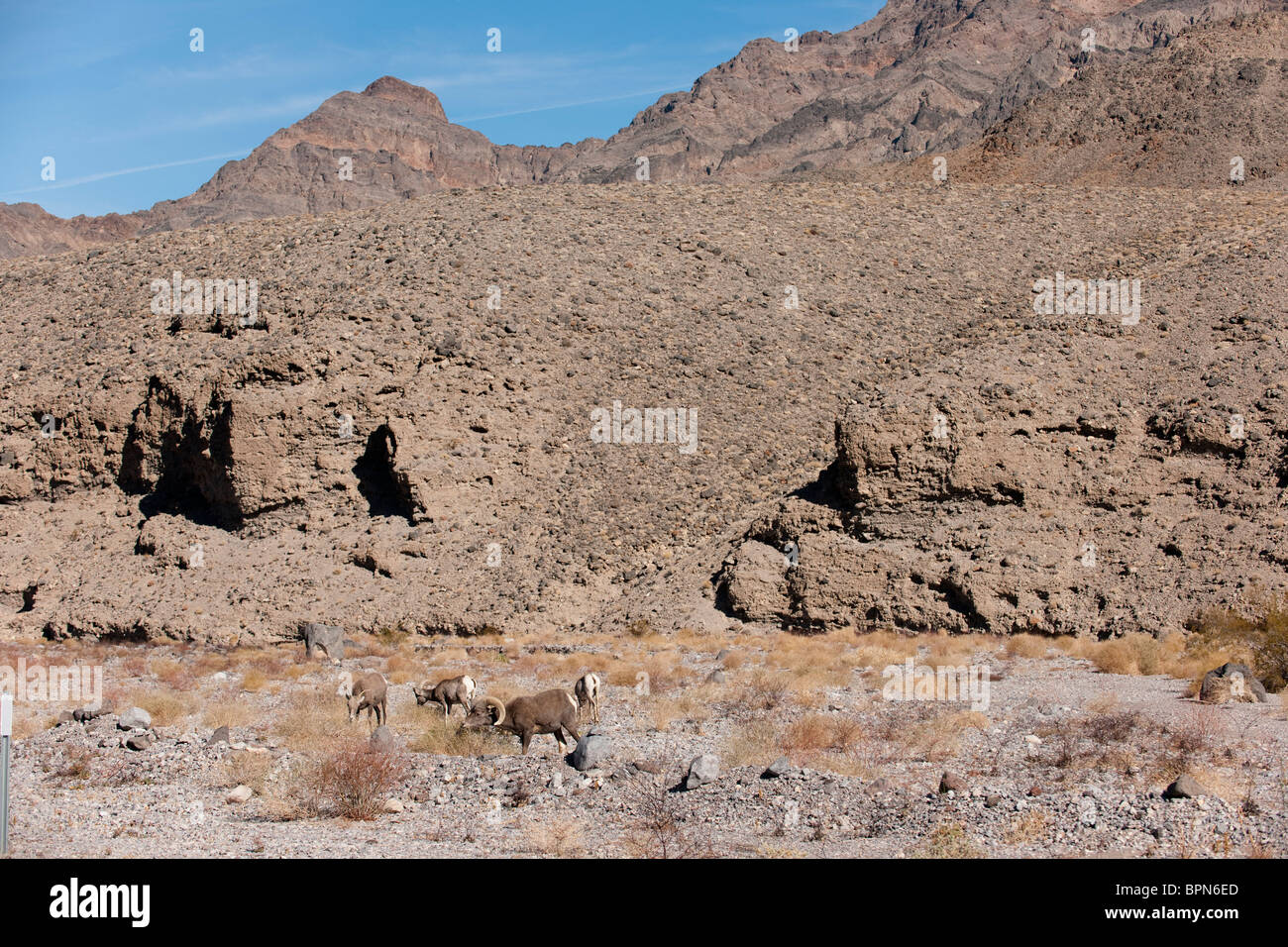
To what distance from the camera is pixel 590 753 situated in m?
9.72

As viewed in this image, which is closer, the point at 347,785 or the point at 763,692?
the point at 347,785

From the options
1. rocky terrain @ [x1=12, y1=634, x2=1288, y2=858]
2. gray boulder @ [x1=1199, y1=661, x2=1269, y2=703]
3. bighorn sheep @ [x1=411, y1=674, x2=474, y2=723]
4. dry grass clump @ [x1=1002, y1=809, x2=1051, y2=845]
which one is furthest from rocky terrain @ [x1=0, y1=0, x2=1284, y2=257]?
dry grass clump @ [x1=1002, y1=809, x2=1051, y2=845]

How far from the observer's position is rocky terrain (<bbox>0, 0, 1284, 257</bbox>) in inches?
1937

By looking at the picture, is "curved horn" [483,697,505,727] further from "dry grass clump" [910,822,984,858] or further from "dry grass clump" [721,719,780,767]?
"dry grass clump" [910,822,984,858]

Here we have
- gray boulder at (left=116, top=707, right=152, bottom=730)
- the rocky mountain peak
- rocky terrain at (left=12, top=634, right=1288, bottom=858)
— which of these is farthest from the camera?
the rocky mountain peak

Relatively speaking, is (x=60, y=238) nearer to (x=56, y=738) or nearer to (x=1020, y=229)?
(x=1020, y=229)

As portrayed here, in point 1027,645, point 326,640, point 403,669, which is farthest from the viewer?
point 326,640

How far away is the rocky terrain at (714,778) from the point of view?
7.27m

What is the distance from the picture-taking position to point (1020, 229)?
113 feet

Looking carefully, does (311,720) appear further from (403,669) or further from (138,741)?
(403,669)

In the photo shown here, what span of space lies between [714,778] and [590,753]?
131cm

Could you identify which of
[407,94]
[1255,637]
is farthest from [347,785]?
[407,94]

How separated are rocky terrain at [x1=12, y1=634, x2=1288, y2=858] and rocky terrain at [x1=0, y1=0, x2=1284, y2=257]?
39.6 meters
